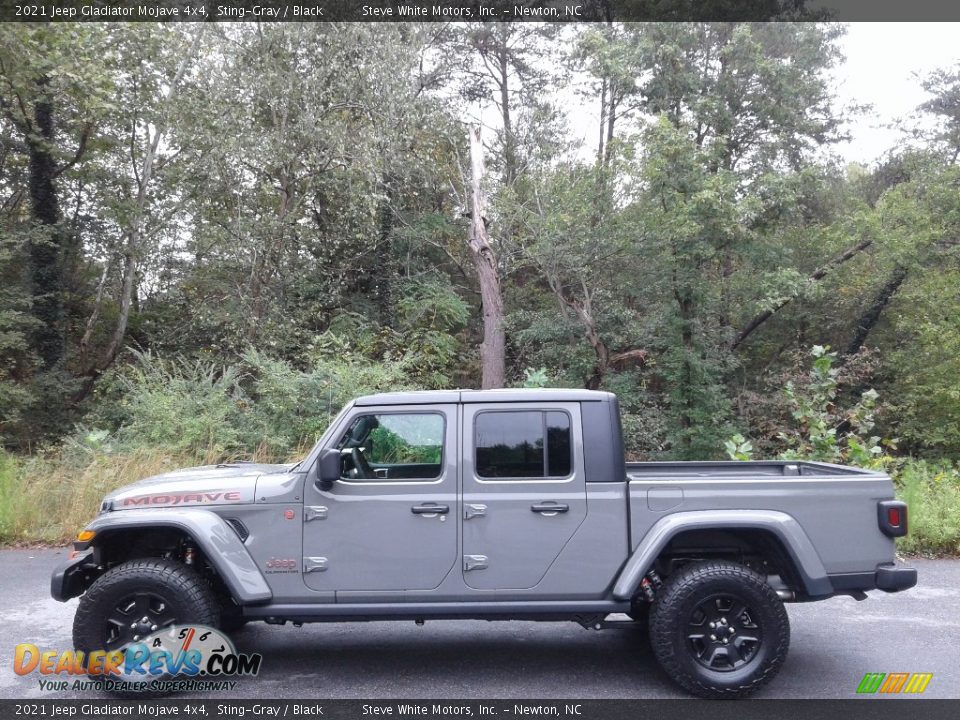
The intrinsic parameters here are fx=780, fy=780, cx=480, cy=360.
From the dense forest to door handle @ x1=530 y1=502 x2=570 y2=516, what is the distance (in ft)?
30.6

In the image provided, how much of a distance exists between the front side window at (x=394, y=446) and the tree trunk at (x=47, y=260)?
1530cm

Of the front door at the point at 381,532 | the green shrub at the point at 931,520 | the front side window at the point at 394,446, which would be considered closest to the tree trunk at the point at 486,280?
the green shrub at the point at 931,520

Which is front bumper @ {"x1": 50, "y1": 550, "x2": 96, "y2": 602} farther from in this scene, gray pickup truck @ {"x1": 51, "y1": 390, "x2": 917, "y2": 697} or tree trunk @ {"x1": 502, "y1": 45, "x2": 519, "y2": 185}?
tree trunk @ {"x1": 502, "y1": 45, "x2": 519, "y2": 185}

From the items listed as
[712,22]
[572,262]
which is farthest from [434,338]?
[712,22]

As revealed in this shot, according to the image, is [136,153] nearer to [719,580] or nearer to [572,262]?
[572,262]

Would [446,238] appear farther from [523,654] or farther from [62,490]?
[523,654]

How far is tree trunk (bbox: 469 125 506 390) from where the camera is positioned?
65.7 ft

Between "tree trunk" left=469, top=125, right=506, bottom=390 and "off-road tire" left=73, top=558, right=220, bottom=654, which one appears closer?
"off-road tire" left=73, top=558, right=220, bottom=654

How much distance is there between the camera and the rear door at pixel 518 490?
487 centimetres

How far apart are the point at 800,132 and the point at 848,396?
7.43 meters

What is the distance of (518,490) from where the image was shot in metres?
4.97

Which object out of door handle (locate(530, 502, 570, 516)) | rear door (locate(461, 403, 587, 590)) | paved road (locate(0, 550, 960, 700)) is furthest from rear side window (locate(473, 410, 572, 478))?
paved road (locate(0, 550, 960, 700))

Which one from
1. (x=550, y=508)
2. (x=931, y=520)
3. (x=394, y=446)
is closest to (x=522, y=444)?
(x=550, y=508)

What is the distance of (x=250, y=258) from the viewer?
18.4 m
